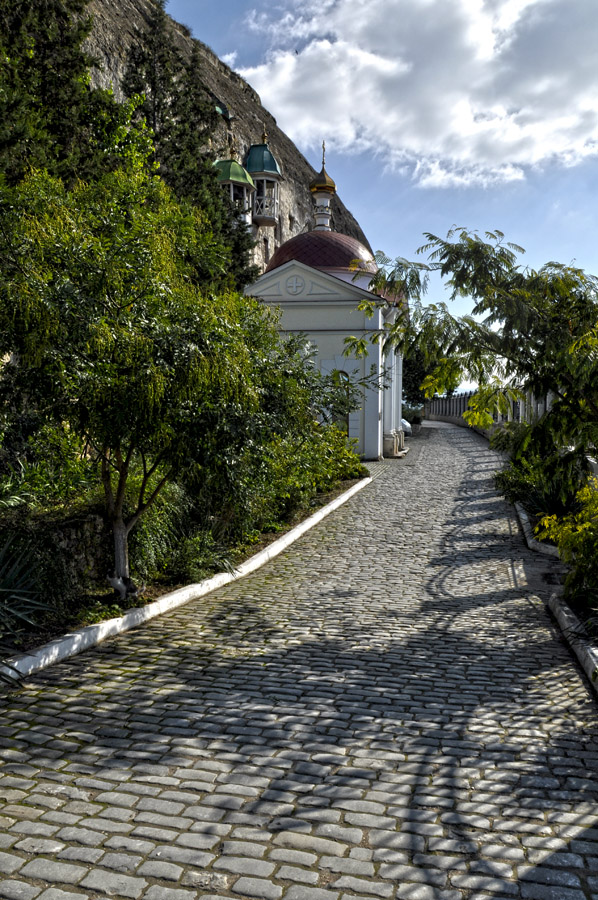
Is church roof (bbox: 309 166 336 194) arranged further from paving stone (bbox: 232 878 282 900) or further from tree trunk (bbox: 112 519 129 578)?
paving stone (bbox: 232 878 282 900)

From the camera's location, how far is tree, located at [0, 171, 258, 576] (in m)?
6.43

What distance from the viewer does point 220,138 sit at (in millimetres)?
56000

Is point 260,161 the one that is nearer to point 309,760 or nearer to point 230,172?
point 230,172

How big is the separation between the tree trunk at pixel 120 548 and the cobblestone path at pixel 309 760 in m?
0.81

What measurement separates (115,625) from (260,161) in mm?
51154

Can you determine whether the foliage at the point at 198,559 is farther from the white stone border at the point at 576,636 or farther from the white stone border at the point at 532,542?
the white stone border at the point at 532,542

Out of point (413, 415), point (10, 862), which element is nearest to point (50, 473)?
point (10, 862)

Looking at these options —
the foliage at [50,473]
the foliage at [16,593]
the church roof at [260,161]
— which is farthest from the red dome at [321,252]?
the foliage at [16,593]

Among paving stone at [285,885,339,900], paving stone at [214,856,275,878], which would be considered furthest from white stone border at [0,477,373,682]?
paving stone at [285,885,339,900]

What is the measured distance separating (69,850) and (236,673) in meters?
2.69

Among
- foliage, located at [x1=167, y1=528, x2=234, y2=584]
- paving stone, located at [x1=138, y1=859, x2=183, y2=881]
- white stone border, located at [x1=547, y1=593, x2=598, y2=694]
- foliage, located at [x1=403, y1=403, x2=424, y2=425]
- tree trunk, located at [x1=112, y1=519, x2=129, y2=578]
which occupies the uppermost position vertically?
foliage, located at [x1=403, y1=403, x2=424, y2=425]

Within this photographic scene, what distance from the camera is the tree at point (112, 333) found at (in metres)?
6.43

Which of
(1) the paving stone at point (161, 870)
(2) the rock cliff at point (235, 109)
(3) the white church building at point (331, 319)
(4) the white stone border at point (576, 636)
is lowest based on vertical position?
(1) the paving stone at point (161, 870)

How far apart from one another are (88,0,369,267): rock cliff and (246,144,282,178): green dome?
202 centimetres
